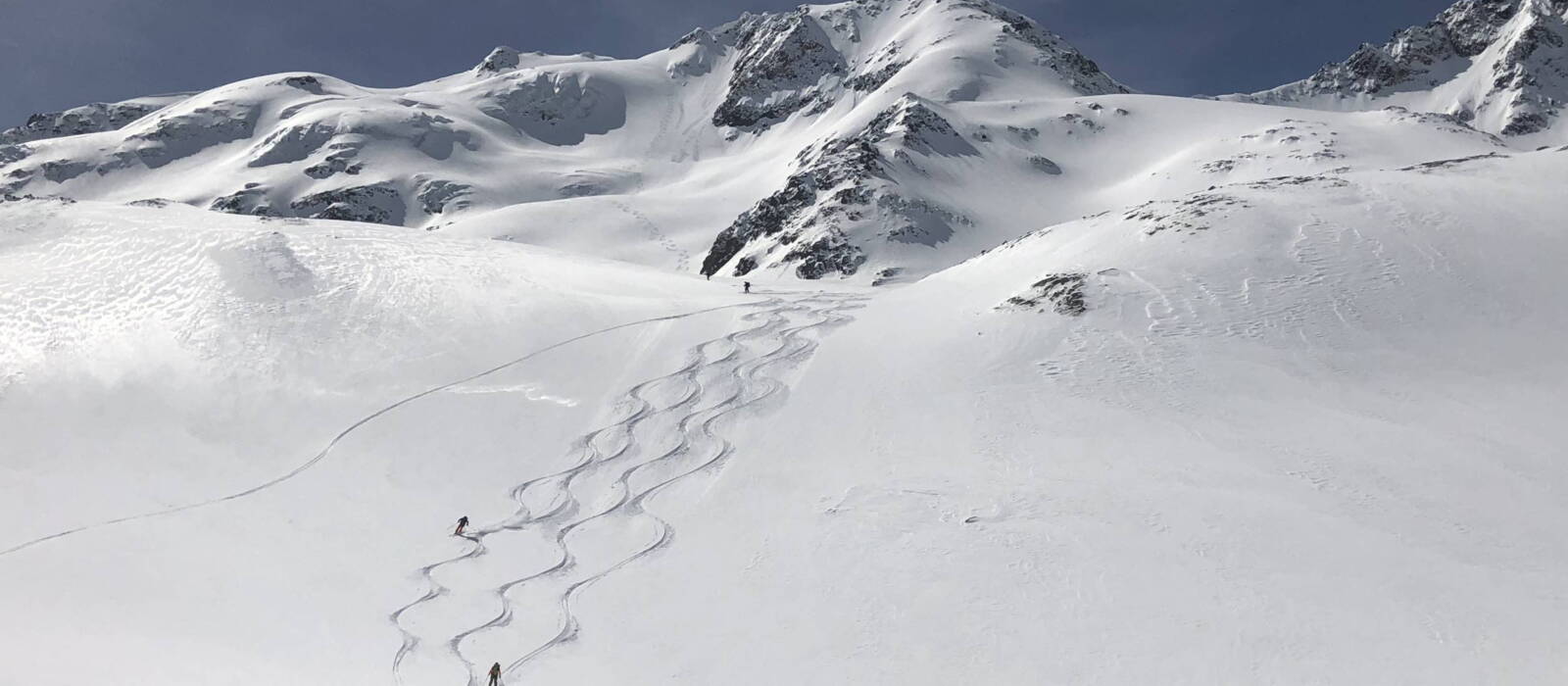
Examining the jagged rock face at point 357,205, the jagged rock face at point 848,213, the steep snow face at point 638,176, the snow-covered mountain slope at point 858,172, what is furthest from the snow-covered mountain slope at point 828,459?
the jagged rock face at point 357,205

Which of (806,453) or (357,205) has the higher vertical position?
(357,205)

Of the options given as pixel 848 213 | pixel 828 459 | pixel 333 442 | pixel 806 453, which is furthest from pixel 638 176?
pixel 828 459

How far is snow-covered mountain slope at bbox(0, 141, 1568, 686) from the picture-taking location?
66.5 feet

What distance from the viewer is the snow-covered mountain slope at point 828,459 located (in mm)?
20281

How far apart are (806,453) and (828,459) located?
0.88 metres

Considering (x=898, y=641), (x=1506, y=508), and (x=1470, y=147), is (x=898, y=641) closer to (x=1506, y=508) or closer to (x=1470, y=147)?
(x=1506, y=508)

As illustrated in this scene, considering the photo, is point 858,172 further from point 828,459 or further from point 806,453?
point 828,459

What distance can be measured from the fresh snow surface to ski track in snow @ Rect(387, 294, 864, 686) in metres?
0.16

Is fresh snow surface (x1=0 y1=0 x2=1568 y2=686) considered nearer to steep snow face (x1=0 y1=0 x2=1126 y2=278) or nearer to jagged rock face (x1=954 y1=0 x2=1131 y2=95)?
steep snow face (x1=0 y1=0 x2=1126 y2=278)

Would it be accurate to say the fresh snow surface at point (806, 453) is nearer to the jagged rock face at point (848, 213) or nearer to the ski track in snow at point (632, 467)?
the ski track in snow at point (632, 467)

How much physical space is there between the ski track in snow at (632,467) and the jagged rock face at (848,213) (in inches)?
1721

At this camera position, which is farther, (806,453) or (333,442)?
(333,442)

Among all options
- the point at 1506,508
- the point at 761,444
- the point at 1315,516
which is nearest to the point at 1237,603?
the point at 1315,516

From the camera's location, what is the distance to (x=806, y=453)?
97.3 ft
